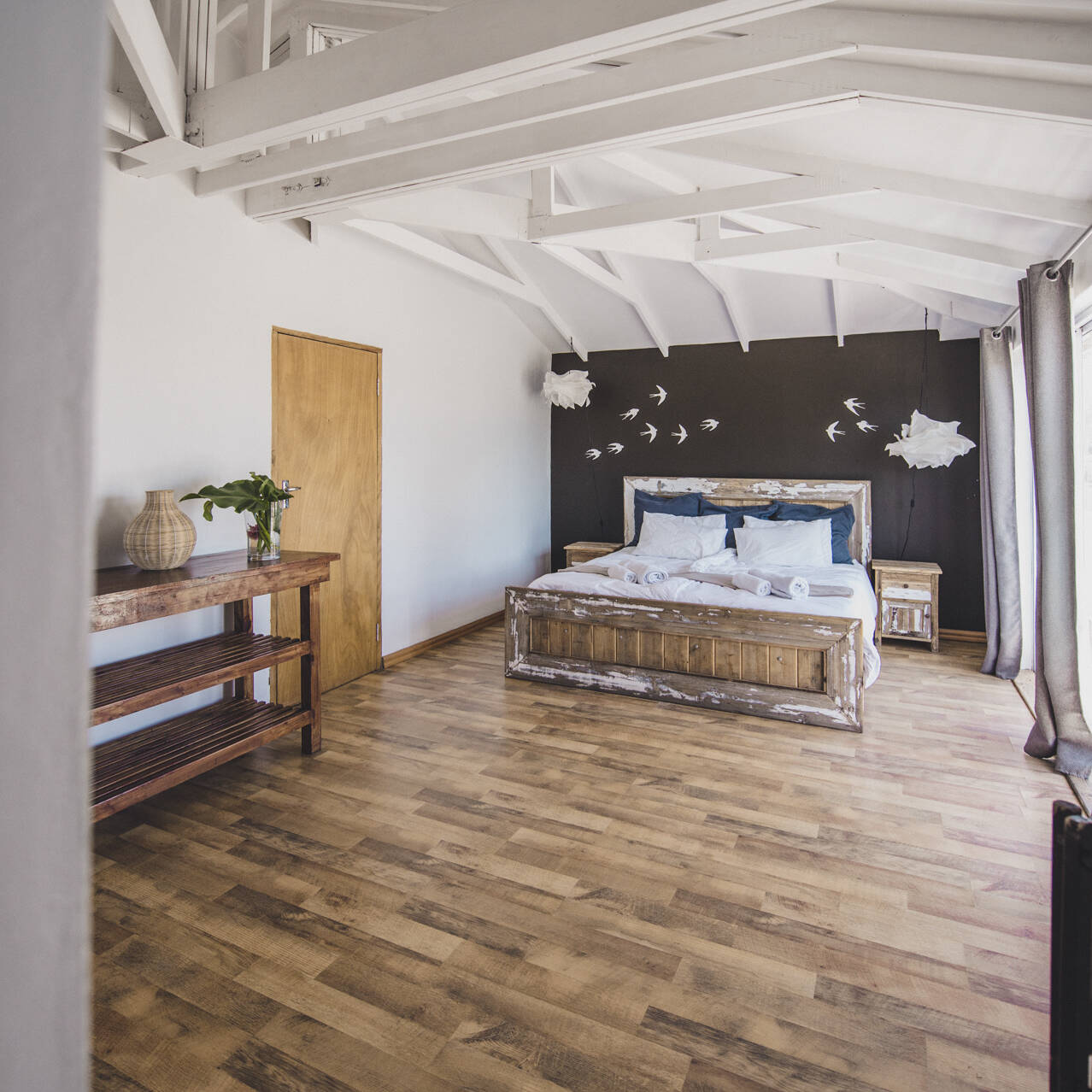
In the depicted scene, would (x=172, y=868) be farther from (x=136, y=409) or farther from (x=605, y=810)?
(x=136, y=409)

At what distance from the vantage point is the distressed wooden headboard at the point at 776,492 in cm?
559

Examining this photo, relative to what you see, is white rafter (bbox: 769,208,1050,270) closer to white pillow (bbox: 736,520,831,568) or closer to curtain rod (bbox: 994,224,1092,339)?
curtain rod (bbox: 994,224,1092,339)

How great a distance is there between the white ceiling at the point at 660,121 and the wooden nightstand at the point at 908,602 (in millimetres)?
1809

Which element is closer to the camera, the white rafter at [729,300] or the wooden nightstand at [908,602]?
the white rafter at [729,300]

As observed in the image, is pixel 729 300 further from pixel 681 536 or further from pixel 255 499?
pixel 255 499

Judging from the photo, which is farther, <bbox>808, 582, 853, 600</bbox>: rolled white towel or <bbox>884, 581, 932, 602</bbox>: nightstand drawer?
<bbox>884, 581, 932, 602</bbox>: nightstand drawer

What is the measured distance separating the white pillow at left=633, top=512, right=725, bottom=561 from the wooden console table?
298cm

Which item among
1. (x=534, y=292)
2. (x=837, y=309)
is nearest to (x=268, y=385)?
(x=534, y=292)

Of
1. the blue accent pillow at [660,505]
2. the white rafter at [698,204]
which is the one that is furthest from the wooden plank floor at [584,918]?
the blue accent pillow at [660,505]

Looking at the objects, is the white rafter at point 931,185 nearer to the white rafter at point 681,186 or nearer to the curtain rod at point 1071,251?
the curtain rod at point 1071,251

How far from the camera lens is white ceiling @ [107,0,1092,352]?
186cm

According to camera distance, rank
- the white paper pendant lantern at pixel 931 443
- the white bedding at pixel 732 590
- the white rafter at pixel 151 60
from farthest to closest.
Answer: the white paper pendant lantern at pixel 931 443
the white bedding at pixel 732 590
the white rafter at pixel 151 60

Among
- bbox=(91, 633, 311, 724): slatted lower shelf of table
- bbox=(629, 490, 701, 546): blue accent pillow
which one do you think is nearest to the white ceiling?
bbox=(91, 633, 311, 724): slatted lower shelf of table

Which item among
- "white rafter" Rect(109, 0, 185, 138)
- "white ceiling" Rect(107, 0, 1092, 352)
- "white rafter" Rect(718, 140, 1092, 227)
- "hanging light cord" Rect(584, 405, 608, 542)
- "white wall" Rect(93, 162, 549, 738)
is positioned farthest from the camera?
"hanging light cord" Rect(584, 405, 608, 542)
